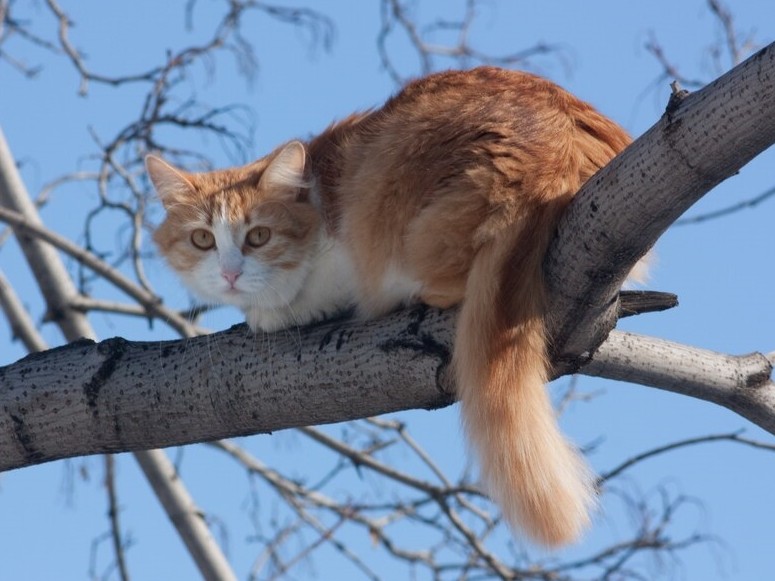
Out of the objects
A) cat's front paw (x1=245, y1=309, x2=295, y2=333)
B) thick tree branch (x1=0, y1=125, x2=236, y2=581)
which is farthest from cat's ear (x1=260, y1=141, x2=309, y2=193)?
thick tree branch (x1=0, y1=125, x2=236, y2=581)

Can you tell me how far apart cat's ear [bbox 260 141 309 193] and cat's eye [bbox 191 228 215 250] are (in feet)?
0.64

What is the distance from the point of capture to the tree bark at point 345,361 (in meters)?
1.91

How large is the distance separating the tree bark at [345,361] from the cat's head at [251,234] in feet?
0.60

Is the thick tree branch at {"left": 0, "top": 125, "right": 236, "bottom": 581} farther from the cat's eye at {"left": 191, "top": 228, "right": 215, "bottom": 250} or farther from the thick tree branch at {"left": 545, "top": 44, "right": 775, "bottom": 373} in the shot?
the thick tree branch at {"left": 545, "top": 44, "right": 775, "bottom": 373}

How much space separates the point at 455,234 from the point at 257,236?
761 mm

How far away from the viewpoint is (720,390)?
8.27ft

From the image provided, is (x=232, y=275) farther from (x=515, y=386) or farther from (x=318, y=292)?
(x=515, y=386)

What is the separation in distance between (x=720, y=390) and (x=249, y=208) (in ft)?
4.12

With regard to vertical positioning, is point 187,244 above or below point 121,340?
above

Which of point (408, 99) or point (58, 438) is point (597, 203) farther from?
point (58, 438)

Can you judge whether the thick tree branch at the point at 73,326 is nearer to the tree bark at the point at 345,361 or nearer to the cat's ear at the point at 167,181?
the cat's ear at the point at 167,181

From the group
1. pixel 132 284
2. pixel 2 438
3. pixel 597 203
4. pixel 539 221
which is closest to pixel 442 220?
pixel 539 221

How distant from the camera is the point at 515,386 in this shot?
2.18 meters

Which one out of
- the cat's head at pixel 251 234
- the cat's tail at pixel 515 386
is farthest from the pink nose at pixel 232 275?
the cat's tail at pixel 515 386
